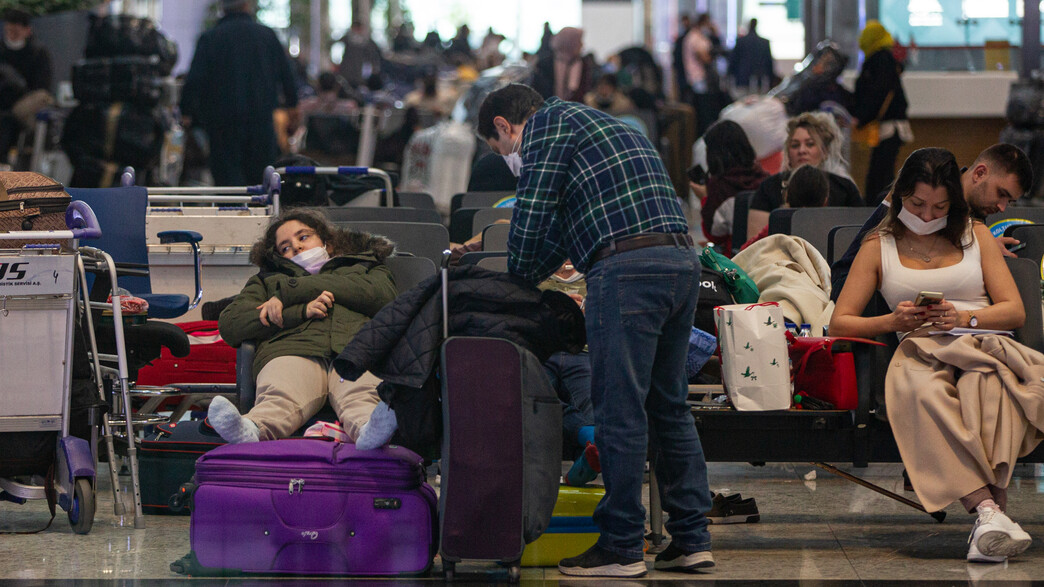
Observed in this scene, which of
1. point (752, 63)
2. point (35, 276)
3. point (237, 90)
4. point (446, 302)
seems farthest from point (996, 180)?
point (752, 63)

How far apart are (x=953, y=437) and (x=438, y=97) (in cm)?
1199

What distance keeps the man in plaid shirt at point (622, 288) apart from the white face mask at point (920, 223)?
36.1 inches

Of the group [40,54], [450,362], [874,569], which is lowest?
[874,569]

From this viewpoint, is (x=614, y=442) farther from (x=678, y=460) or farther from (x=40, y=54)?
(x=40, y=54)

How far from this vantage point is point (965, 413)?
396 cm

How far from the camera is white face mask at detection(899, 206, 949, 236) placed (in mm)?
4238

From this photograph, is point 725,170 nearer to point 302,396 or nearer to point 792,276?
point 792,276

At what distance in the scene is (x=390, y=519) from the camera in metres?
3.80

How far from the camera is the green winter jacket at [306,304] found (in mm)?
4625

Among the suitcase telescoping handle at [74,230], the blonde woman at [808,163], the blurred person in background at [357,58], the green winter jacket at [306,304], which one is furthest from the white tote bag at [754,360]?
the blurred person in background at [357,58]

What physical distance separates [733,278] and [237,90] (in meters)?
5.82

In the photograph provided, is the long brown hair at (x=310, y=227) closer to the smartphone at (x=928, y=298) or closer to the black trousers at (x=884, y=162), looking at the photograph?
the smartphone at (x=928, y=298)

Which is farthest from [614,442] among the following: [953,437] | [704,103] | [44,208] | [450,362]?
[704,103]

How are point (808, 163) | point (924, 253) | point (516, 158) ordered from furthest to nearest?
1. point (808, 163)
2. point (924, 253)
3. point (516, 158)
